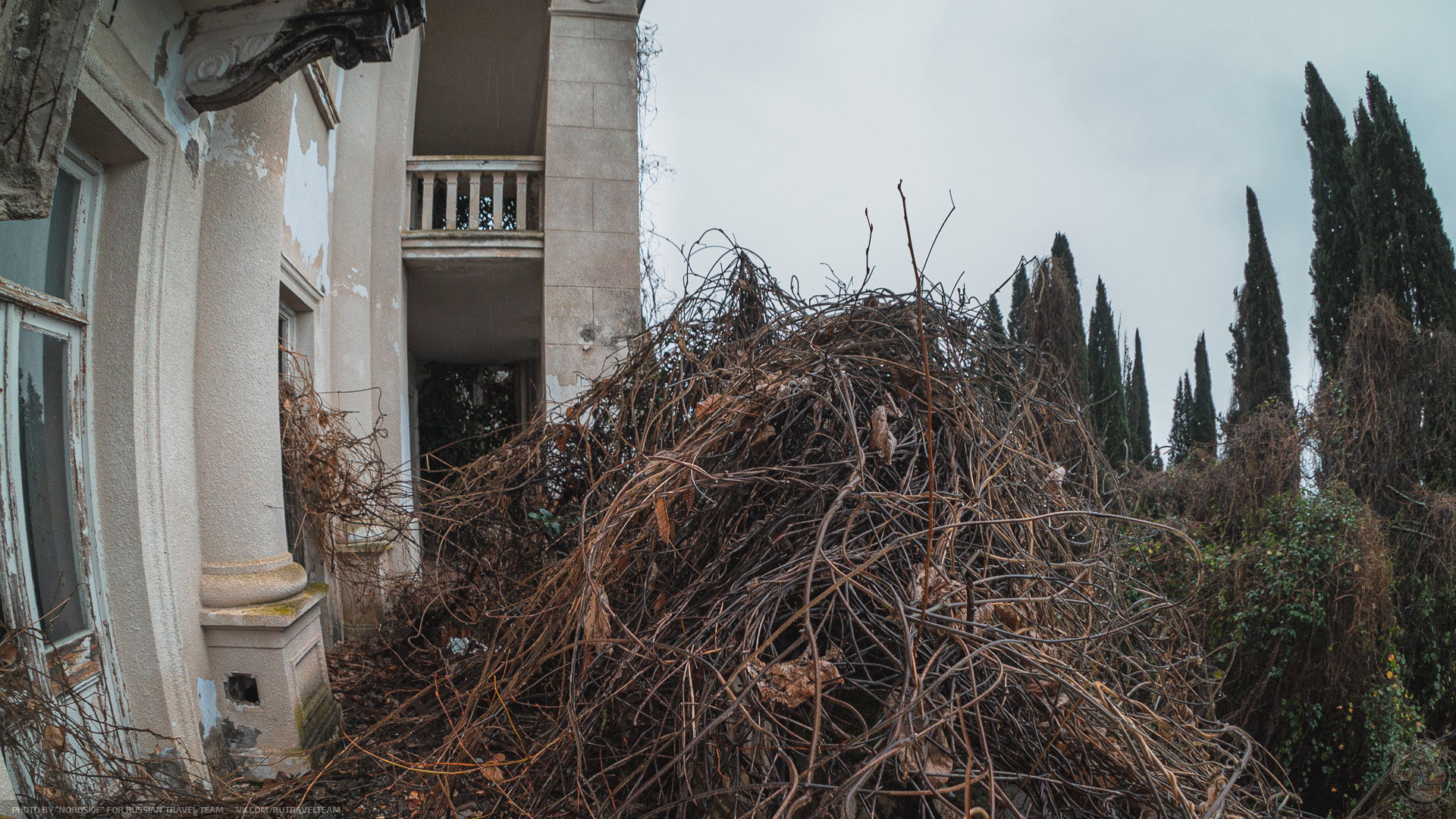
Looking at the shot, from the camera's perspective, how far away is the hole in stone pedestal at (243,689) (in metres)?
3.23

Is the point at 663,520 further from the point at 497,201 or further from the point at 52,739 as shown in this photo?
the point at 497,201

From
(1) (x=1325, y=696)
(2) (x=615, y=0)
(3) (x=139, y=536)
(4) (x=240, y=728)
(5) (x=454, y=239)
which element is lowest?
(1) (x=1325, y=696)

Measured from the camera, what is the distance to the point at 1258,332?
15.5 meters

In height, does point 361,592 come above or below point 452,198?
below

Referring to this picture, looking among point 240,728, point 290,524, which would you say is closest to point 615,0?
point 290,524

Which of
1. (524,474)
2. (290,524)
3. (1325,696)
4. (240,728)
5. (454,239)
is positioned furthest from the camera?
(454,239)

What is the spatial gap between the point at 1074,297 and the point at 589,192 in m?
11.2

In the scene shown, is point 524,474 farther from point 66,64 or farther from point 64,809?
point 66,64

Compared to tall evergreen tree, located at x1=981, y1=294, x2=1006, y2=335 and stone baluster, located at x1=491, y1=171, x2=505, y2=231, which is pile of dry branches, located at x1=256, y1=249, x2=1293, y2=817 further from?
stone baluster, located at x1=491, y1=171, x2=505, y2=231

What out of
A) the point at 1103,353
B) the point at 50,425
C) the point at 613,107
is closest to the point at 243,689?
the point at 50,425

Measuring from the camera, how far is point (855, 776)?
141cm

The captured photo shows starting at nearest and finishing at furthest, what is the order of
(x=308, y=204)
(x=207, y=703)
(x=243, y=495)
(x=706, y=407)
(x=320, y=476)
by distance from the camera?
(x=706, y=407)
(x=207, y=703)
(x=243, y=495)
(x=320, y=476)
(x=308, y=204)

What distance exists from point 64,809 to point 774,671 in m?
2.59

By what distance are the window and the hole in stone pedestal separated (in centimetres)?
63
